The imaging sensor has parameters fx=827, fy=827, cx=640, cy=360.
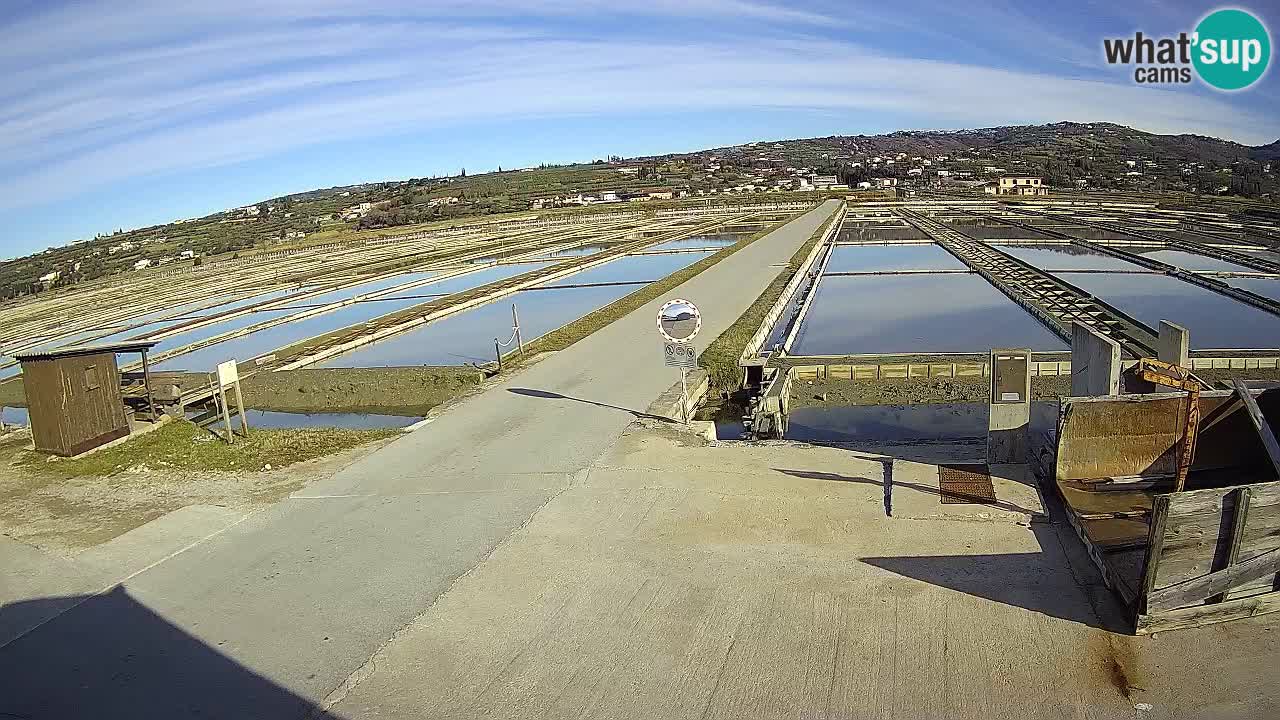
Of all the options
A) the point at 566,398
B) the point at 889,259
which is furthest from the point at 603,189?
the point at 566,398

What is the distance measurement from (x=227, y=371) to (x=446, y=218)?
256 ft

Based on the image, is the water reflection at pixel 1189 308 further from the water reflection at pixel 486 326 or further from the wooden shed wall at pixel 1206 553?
the water reflection at pixel 486 326

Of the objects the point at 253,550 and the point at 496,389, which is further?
the point at 496,389

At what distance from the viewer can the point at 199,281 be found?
4344 centimetres

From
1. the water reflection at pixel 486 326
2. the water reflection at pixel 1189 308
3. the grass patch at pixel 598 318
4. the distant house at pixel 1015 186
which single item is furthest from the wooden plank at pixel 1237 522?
the distant house at pixel 1015 186

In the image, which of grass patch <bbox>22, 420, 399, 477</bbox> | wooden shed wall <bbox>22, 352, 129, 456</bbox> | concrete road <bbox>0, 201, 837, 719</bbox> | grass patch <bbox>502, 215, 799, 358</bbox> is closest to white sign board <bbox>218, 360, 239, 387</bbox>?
grass patch <bbox>22, 420, 399, 477</bbox>

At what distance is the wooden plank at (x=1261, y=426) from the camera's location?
6074 millimetres

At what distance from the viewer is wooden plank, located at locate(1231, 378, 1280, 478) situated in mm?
6074

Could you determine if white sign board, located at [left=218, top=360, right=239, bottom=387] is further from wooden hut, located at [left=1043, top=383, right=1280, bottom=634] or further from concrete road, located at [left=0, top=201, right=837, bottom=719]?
wooden hut, located at [left=1043, top=383, right=1280, bottom=634]

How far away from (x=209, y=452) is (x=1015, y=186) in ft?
389

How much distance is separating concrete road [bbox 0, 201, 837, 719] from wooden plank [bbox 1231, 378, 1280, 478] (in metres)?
5.61

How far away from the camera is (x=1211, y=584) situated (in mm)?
4816

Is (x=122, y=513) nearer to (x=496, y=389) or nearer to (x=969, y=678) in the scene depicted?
(x=496, y=389)

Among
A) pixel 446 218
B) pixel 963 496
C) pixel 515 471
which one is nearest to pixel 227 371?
pixel 515 471
